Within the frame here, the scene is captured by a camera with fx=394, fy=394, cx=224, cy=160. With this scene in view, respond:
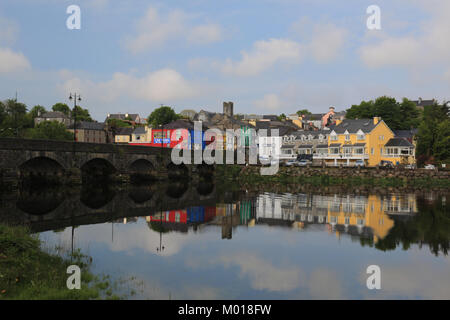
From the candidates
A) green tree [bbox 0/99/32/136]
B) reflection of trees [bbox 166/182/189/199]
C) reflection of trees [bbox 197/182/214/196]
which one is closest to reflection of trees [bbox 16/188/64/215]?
reflection of trees [bbox 166/182/189/199]

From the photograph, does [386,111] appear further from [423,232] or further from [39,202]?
[39,202]

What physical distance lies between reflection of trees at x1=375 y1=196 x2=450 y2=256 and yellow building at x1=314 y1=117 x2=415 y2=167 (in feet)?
171

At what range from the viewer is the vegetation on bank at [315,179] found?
6650cm

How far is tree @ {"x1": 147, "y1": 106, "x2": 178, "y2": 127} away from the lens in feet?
436

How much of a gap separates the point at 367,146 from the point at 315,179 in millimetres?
18230

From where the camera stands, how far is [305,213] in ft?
108

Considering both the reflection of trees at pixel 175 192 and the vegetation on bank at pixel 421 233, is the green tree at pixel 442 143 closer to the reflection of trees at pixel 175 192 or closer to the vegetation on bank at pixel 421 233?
the vegetation on bank at pixel 421 233

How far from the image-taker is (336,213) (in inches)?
1282

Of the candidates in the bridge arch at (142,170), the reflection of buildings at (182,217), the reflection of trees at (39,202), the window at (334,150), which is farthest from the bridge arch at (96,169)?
the window at (334,150)

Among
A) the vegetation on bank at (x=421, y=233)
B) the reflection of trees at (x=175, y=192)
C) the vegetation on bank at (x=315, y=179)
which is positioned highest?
the vegetation on bank at (x=315, y=179)

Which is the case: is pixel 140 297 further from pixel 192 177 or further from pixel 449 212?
pixel 192 177

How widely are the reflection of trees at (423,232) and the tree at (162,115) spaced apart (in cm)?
10782

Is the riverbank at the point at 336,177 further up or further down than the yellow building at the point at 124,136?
further down

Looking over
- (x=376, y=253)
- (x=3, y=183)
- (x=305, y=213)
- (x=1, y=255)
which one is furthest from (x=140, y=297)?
(x=3, y=183)
